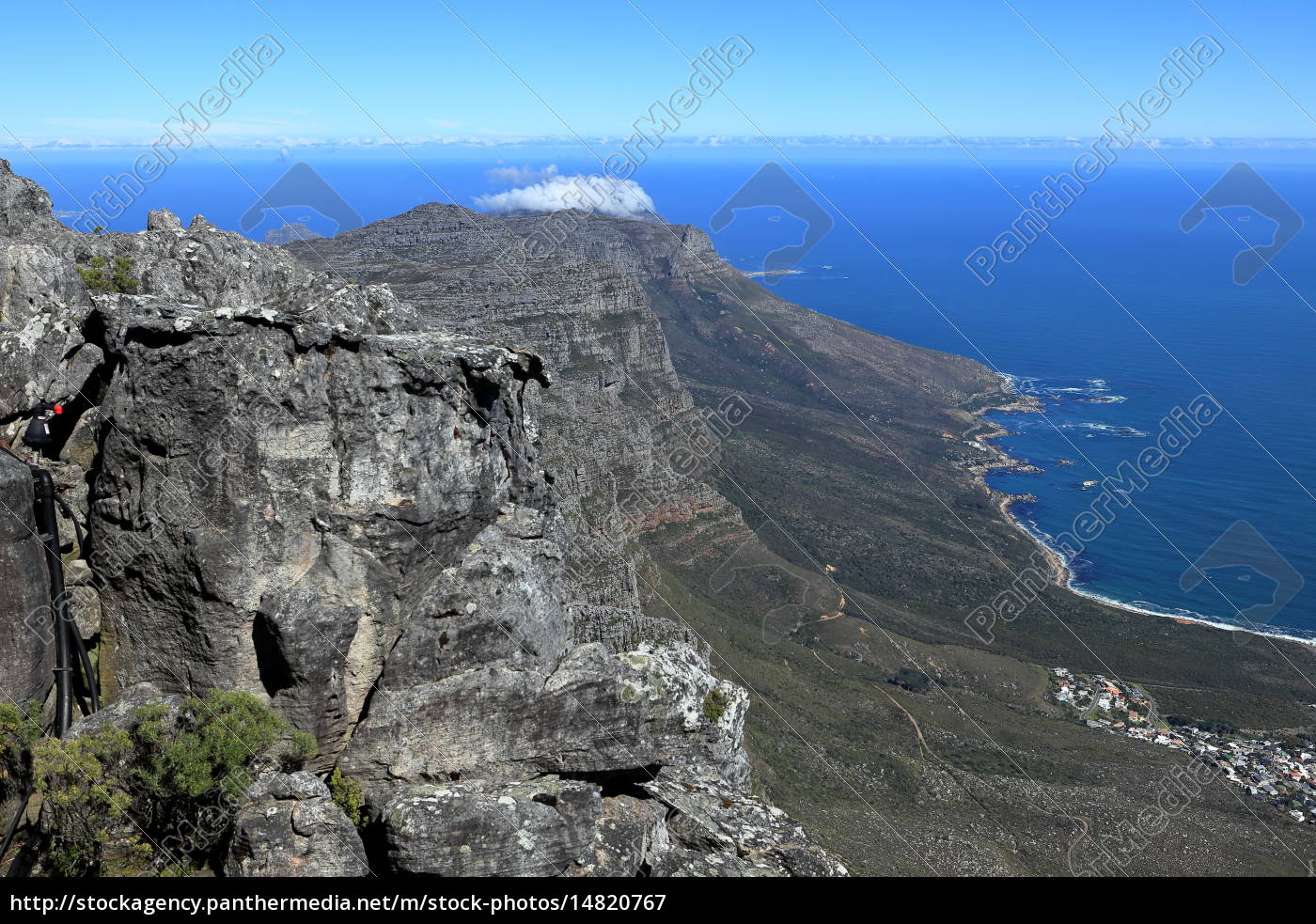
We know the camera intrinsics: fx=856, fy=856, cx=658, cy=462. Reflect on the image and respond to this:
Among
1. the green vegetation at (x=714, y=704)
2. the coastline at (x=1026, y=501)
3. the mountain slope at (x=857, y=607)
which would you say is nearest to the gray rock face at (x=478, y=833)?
the green vegetation at (x=714, y=704)

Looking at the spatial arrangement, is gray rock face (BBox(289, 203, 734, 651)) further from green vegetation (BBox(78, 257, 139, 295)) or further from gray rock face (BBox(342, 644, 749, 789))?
green vegetation (BBox(78, 257, 139, 295))

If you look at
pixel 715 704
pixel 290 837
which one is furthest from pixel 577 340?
pixel 290 837

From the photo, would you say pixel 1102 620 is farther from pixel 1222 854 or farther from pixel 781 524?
pixel 1222 854

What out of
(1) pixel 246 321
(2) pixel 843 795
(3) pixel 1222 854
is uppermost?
(1) pixel 246 321

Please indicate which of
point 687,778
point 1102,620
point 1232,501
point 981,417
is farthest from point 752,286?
point 687,778

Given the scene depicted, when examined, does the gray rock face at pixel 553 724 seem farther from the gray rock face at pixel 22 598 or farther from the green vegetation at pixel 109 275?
the green vegetation at pixel 109 275
